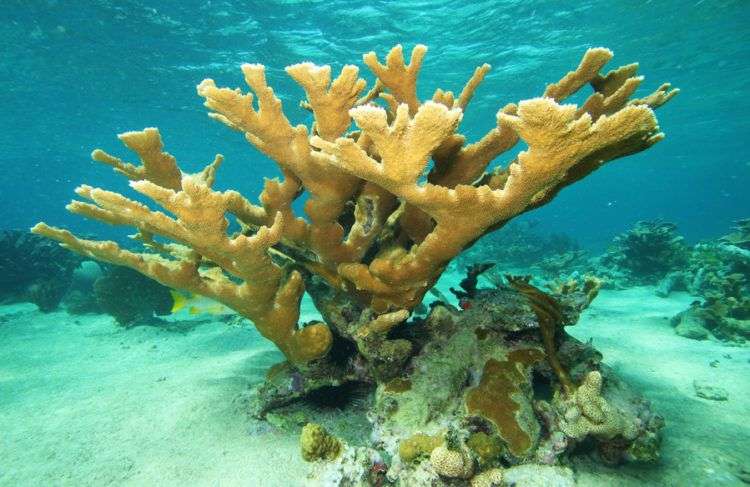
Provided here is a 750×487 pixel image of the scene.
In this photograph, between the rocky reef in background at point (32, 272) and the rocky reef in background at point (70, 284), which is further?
the rocky reef in background at point (32, 272)

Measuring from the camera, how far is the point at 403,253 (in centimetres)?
320

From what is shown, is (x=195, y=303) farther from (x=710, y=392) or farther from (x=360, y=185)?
(x=710, y=392)

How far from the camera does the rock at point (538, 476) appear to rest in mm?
2678

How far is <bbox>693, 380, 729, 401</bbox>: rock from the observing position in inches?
167

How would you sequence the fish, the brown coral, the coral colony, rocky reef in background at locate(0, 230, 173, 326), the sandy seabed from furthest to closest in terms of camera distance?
1. rocky reef in background at locate(0, 230, 173, 326)
2. the fish
3. the sandy seabed
4. the brown coral
5. the coral colony

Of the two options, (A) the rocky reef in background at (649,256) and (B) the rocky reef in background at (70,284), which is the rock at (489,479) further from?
(A) the rocky reef in background at (649,256)

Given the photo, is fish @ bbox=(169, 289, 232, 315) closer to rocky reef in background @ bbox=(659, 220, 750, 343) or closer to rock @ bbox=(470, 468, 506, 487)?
rock @ bbox=(470, 468, 506, 487)

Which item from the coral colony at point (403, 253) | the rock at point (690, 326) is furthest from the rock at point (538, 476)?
the rock at point (690, 326)

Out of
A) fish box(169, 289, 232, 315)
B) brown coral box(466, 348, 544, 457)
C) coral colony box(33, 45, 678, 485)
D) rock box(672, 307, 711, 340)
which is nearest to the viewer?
coral colony box(33, 45, 678, 485)

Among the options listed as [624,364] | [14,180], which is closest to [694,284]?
[624,364]

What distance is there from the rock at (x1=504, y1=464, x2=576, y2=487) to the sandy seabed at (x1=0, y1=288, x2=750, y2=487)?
0.68 ft

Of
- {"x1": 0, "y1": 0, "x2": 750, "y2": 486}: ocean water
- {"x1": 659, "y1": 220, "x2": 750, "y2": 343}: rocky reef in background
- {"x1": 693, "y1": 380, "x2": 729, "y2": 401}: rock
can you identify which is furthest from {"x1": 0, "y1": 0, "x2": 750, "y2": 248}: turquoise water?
{"x1": 693, "y1": 380, "x2": 729, "y2": 401}: rock

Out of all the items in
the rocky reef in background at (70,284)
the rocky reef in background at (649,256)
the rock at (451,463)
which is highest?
the rocky reef in background at (70,284)

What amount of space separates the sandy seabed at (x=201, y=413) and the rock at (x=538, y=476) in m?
0.21
